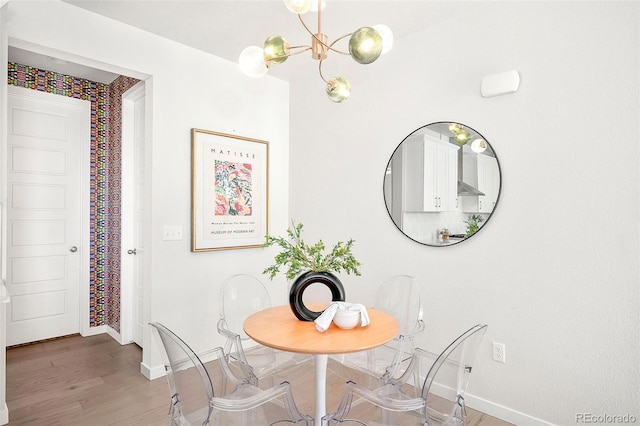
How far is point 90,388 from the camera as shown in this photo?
278 cm

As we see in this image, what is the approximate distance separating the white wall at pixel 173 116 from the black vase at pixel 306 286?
1.45 meters

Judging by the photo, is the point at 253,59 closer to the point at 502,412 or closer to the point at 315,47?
the point at 315,47

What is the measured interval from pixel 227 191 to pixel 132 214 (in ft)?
3.65

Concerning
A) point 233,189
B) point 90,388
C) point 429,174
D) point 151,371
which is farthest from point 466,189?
point 90,388

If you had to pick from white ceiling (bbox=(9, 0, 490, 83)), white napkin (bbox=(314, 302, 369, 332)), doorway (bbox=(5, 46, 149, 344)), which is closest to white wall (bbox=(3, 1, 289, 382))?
white ceiling (bbox=(9, 0, 490, 83))

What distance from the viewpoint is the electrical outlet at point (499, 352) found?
7.88 feet

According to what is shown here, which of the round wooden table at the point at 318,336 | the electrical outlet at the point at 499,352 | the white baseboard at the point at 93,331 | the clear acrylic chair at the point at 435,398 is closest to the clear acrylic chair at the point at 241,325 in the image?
the round wooden table at the point at 318,336

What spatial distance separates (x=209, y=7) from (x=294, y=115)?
1.43 m

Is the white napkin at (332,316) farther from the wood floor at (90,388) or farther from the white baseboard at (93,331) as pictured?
the white baseboard at (93,331)

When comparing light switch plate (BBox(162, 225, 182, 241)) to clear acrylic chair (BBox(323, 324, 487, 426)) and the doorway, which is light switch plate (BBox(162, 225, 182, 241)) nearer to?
the doorway

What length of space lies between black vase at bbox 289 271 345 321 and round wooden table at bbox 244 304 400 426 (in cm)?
5

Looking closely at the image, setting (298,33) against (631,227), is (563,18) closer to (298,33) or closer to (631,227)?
(631,227)

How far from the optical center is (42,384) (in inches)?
111

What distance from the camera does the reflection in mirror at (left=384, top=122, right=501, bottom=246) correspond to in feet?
8.23
